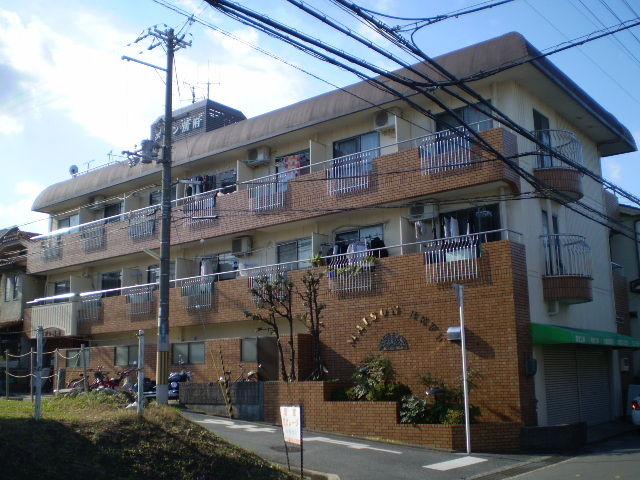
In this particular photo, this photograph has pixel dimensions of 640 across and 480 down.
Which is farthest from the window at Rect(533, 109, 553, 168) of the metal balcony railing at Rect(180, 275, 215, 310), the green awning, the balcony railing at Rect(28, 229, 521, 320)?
the metal balcony railing at Rect(180, 275, 215, 310)

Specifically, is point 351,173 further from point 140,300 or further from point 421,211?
point 140,300

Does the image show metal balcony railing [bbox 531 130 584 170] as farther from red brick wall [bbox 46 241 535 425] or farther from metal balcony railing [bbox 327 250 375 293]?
metal balcony railing [bbox 327 250 375 293]

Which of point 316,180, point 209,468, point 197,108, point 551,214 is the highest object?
point 197,108

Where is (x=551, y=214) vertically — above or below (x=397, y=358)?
above

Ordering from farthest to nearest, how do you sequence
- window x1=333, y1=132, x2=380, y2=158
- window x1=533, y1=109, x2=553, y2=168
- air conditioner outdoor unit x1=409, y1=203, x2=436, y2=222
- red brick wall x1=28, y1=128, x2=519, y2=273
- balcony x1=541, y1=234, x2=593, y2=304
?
window x1=333, y1=132, x2=380, y2=158
window x1=533, y1=109, x2=553, y2=168
air conditioner outdoor unit x1=409, y1=203, x2=436, y2=222
balcony x1=541, y1=234, x2=593, y2=304
red brick wall x1=28, y1=128, x2=519, y2=273

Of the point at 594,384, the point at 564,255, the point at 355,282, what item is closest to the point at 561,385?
the point at 594,384

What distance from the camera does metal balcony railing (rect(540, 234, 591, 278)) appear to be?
61.2 feet

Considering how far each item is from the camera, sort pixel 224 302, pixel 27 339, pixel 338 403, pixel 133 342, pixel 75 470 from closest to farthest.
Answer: pixel 75 470 → pixel 338 403 → pixel 224 302 → pixel 133 342 → pixel 27 339

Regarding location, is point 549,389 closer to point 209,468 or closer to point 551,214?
point 551,214

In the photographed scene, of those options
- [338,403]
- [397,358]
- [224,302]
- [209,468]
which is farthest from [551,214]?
[209,468]

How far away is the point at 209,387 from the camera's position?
64.5 ft

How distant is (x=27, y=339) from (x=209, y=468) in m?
24.5

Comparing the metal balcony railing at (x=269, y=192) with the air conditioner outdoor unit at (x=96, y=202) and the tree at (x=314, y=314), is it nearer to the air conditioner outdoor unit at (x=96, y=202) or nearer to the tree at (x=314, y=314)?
the tree at (x=314, y=314)

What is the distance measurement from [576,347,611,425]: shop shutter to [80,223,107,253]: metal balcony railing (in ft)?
62.4
